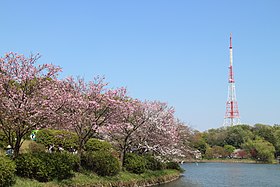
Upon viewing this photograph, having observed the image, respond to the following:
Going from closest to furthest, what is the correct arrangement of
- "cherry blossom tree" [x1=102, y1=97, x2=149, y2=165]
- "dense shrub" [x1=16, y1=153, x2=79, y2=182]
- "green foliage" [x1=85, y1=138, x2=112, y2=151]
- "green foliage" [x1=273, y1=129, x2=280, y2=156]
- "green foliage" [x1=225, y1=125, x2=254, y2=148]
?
"dense shrub" [x1=16, y1=153, x2=79, y2=182] → "cherry blossom tree" [x1=102, y1=97, x2=149, y2=165] → "green foliage" [x1=85, y1=138, x2=112, y2=151] → "green foliage" [x1=273, y1=129, x2=280, y2=156] → "green foliage" [x1=225, y1=125, x2=254, y2=148]

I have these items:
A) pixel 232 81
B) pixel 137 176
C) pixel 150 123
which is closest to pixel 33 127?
pixel 137 176

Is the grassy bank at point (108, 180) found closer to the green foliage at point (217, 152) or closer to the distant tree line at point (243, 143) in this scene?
the distant tree line at point (243, 143)

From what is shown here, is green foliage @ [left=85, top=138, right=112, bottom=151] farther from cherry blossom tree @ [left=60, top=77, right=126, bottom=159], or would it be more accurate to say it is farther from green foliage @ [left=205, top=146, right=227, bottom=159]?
green foliage @ [left=205, top=146, right=227, bottom=159]

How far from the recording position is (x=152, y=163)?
86.1ft

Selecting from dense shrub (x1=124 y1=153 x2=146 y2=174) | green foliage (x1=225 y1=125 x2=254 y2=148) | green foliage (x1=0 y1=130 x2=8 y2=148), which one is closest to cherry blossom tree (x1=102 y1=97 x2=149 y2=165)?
dense shrub (x1=124 y1=153 x2=146 y2=174)

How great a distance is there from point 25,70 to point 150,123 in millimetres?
11622

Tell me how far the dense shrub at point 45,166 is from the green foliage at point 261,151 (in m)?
56.0

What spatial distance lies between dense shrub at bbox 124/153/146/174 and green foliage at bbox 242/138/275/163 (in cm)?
4853

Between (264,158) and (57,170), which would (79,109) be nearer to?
(57,170)

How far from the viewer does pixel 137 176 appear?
22.1 meters

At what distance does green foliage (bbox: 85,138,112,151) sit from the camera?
25152 millimetres

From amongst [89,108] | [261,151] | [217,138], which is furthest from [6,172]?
[217,138]

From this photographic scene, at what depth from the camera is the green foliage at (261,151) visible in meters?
66.3

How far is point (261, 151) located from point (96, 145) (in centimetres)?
4951
